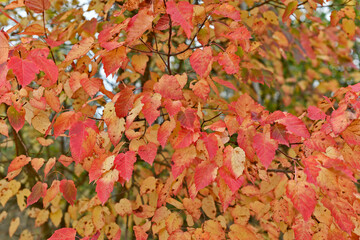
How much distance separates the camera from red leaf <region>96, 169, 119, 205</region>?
987 millimetres

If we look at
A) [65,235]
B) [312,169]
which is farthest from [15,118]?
[312,169]

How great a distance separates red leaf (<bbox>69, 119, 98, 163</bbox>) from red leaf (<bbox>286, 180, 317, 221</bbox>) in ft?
2.20

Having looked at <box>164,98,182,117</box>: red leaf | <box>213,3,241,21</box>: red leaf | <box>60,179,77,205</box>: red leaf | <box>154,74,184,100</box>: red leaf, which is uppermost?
<box>213,3,241,21</box>: red leaf

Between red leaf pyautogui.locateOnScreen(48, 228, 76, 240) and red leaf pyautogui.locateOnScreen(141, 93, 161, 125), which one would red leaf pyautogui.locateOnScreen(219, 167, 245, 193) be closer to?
red leaf pyautogui.locateOnScreen(141, 93, 161, 125)

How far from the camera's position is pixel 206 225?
1.33 m

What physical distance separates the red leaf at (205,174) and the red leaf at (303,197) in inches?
9.4

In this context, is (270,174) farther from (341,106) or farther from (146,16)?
(146,16)

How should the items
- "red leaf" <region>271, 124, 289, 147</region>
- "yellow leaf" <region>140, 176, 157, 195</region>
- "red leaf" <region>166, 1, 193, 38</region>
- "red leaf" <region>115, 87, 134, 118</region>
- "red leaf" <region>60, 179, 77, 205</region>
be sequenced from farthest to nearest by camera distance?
1. "yellow leaf" <region>140, 176, 157, 195</region>
2. "red leaf" <region>60, 179, 77, 205</region>
3. "red leaf" <region>115, 87, 134, 118</region>
4. "red leaf" <region>271, 124, 289, 147</region>
5. "red leaf" <region>166, 1, 193, 38</region>

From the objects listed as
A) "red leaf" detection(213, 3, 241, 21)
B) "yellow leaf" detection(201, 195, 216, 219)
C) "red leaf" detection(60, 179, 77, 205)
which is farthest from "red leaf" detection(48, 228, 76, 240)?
"red leaf" detection(213, 3, 241, 21)

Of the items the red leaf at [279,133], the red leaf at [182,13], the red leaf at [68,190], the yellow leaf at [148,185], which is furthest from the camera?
the yellow leaf at [148,185]

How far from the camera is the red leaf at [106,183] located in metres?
0.99

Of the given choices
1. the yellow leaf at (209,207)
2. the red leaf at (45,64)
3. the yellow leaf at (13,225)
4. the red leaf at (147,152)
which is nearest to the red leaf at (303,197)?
the red leaf at (147,152)

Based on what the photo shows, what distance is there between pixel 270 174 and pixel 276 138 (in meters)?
0.74

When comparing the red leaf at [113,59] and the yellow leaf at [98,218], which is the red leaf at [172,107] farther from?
the yellow leaf at [98,218]
